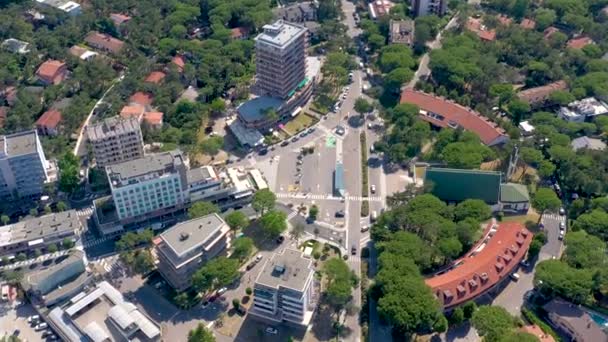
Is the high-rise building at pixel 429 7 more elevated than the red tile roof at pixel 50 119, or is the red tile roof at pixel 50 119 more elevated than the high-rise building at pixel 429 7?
the high-rise building at pixel 429 7

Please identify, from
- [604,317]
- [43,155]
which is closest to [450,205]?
[604,317]

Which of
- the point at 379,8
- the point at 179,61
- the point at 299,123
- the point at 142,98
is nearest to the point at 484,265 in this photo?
the point at 299,123

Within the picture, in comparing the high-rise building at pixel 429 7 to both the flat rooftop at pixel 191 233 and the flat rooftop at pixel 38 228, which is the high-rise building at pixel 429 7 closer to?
the flat rooftop at pixel 191 233

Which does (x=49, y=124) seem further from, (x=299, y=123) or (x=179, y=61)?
(x=299, y=123)

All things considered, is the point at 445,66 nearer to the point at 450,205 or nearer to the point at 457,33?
the point at 457,33

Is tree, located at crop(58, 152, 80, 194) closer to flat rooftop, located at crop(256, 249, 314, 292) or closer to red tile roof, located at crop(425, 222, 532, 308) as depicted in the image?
flat rooftop, located at crop(256, 249, 314, 292)

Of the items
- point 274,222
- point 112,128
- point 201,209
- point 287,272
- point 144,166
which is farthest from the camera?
point 112,128

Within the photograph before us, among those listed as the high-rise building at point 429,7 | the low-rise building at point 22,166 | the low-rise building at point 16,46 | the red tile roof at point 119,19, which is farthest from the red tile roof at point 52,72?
the high-rise building at point 429,7

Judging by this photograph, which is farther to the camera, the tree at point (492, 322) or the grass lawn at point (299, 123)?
the grass lawn at point (299, 123)
